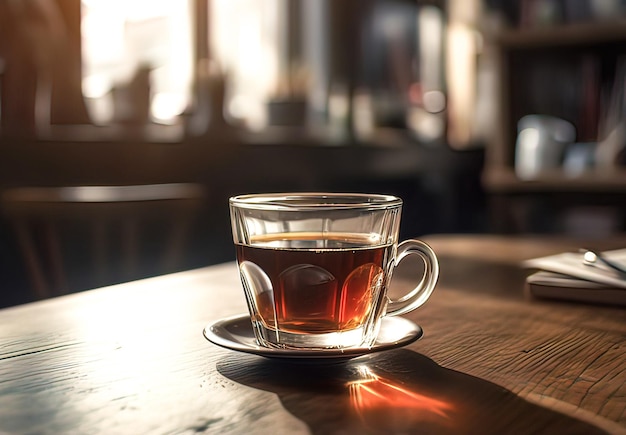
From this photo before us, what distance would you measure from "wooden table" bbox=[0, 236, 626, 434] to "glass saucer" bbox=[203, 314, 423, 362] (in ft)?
0.04

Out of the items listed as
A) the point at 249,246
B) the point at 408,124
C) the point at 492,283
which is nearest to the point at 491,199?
the point at 408,124

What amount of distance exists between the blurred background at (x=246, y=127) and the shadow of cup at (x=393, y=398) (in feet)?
3.84

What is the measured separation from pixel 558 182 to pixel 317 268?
2.53 meters

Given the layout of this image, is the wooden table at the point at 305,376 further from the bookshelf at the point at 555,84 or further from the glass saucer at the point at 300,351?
the bookshelf at the point at 555,84

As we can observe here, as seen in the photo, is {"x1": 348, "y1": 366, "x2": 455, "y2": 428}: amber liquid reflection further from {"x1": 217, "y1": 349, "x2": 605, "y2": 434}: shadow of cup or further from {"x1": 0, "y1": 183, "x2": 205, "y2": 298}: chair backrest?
{"x1": 0, "y1": 183, "x2": 205, "y2": 298}: chair backrest

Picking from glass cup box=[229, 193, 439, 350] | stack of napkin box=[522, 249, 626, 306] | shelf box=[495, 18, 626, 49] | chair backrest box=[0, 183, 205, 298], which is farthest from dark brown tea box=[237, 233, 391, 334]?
shelf box=[495, 18, 626, 49]

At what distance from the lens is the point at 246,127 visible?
3369mm

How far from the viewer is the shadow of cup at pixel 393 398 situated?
0.41 meters

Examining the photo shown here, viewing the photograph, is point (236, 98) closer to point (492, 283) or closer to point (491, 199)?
point (491, 199)

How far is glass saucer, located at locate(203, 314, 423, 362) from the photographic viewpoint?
1.64 ft

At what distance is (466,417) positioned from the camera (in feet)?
1.40

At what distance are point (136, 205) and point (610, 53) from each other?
84.6 inches

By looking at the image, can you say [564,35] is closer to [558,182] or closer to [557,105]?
[557,105]

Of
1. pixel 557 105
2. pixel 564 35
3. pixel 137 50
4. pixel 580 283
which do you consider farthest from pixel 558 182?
pixel 580 283
